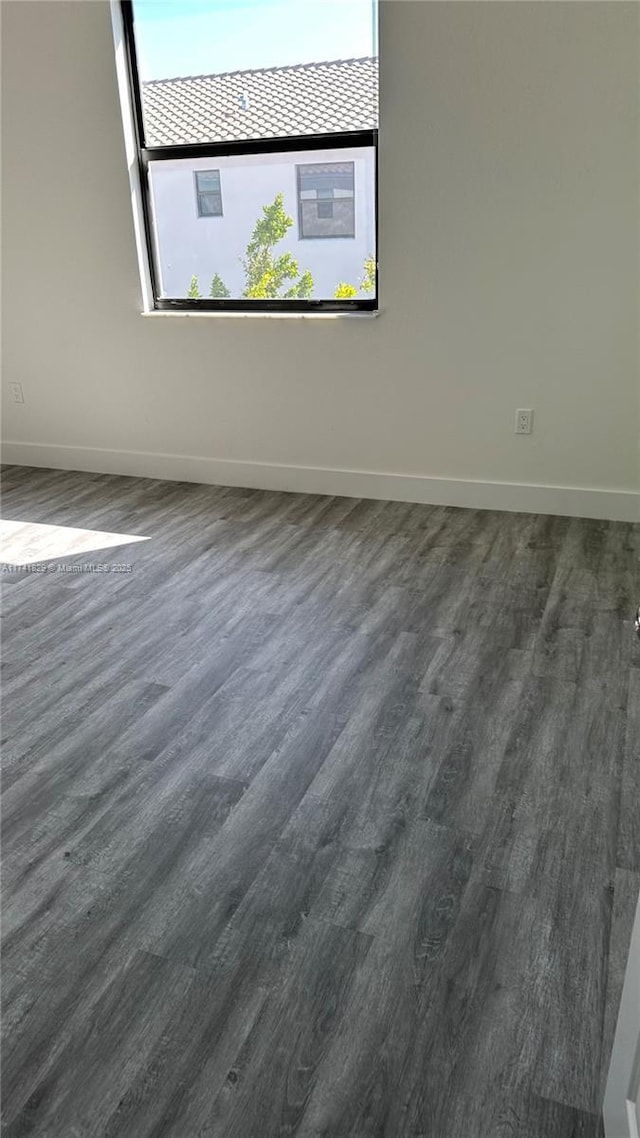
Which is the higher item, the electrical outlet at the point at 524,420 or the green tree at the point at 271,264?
the green tree at the point at 271,264

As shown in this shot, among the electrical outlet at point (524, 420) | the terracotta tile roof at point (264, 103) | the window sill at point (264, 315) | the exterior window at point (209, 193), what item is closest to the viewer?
the terracotta tile roof at point (264, 103)

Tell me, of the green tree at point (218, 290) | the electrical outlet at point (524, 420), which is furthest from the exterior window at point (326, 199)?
the electrical outlet at point (524, 420)

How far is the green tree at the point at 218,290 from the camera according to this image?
3881 millimetres

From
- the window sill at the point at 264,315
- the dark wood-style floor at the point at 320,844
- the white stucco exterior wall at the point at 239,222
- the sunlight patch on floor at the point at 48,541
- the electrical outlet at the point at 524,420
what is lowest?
the dark wood-style floor at the point at 320,844

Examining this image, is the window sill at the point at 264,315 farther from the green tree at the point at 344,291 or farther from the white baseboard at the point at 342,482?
the white baseboard at the point at 342,482

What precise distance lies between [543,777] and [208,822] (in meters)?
0.80

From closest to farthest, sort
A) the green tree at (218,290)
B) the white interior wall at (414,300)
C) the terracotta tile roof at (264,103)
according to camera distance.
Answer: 1. the white interior wall at (414,300)
2. the terracotta tile roof at (264,103)
3. the green tree at (218,290)

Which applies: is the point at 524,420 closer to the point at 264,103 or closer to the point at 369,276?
the point at 369,276

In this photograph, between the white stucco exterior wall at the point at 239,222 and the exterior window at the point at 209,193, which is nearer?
the white stucco exterior wall at the point at 239,222

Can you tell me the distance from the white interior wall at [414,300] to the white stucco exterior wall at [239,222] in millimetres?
142

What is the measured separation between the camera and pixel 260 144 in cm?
358

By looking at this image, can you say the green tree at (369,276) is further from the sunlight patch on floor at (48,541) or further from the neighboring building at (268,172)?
the sunlight patch on floor at (48,541)

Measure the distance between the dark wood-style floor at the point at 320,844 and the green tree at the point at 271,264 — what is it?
54.5 inches

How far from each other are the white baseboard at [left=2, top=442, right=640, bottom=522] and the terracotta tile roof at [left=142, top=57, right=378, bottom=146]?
148 centimetres
